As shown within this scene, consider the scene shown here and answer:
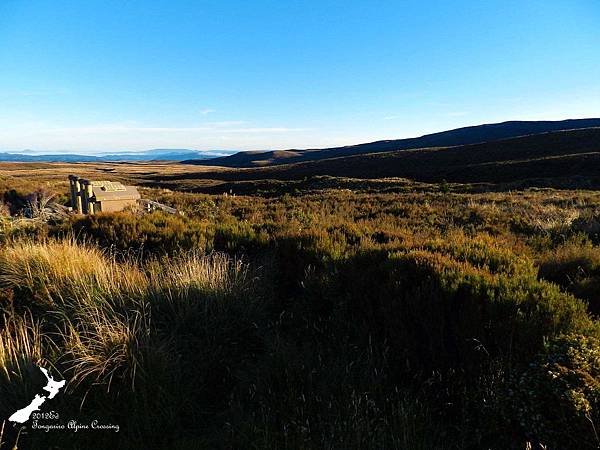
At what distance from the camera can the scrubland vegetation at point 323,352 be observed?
276 cm

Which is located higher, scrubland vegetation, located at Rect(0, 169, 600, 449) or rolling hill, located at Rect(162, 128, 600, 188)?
rolling hill, located at Rect(162, 128, 600, 188)

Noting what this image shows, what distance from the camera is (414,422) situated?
279 cm

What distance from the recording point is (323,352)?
372cm

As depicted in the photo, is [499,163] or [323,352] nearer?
[323,352]

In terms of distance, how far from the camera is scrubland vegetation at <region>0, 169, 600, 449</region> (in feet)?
9.05

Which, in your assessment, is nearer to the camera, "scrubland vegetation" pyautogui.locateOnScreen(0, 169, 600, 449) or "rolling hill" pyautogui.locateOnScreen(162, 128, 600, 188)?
"scrubland vegetation" pyautogui.locateOnScreen(0, 169, 600, 449)

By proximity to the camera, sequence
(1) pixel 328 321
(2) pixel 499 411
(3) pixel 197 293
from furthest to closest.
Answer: (3) pixel 197 293 < (1) pixel 328 321 < (2) pixel 499 411

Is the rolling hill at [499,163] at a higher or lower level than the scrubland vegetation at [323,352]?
higher

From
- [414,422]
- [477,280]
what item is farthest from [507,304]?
[414,422]

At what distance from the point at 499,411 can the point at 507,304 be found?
1.11 meters

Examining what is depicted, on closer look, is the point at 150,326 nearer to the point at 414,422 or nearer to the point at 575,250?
the point at 414,422

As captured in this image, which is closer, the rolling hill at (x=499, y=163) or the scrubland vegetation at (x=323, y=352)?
the scrubland vegetation at (x=323, y=352)

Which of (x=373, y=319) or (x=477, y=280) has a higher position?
(x=477, y=280)

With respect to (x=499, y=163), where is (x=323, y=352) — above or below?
below
